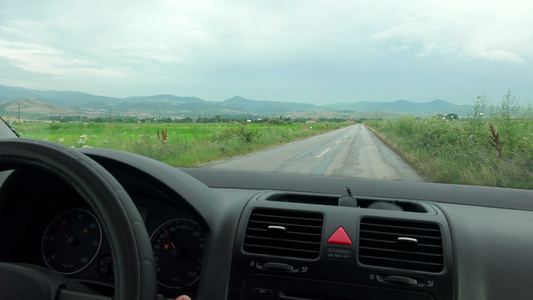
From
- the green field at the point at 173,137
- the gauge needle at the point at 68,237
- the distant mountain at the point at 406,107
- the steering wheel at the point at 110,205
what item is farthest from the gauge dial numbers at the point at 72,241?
the distant mountain at the point at 406,107

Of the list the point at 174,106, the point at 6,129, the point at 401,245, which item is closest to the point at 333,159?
the point at 174,106

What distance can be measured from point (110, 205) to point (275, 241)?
1210 mm

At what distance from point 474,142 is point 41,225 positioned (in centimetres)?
323

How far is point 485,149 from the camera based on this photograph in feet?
11.8

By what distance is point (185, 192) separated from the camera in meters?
2.67

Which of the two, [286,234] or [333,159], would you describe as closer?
[286,234]

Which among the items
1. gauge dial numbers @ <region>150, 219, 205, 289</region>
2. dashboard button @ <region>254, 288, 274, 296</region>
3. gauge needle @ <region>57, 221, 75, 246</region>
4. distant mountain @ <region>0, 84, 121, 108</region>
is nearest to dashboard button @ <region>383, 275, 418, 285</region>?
dashboard button @ <region>254, 288, 274, 296</region>

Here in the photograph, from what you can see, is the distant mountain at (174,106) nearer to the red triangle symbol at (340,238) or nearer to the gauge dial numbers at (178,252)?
the gauge dial numbers at (178,252)

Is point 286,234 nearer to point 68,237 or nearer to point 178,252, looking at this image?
point 178,252

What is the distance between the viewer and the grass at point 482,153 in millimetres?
3324

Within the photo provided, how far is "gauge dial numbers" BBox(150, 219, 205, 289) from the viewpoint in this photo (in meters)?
2.79

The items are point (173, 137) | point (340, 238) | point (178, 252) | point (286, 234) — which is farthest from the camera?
point (173, 137)

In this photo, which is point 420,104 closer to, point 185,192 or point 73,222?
point 185,192

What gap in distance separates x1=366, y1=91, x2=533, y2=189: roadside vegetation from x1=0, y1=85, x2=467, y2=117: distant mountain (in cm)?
24
